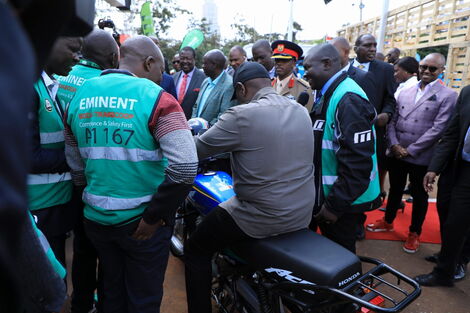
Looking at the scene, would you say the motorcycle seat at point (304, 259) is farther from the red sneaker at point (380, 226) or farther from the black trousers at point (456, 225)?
the red sneaker at point (380, 226)

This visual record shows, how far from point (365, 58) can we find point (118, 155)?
3699mm

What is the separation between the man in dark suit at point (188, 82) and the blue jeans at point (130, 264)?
11.9 ft

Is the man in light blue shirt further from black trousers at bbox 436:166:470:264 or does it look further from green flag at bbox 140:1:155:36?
green flag at bbox 140:1:155:36

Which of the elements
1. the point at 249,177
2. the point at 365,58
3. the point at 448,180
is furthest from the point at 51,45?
the point at 365,58

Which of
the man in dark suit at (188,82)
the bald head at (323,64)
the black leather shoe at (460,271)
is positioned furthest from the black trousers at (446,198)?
the man in dark suit at (188,82)

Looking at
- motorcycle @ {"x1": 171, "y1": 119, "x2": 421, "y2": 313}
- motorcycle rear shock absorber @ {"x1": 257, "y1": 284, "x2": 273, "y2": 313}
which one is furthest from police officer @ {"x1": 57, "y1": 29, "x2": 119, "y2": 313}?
motorcycle rear shock absorber @ {"x1": 257, "y1": 284, "x2": 273, "y2": 313}

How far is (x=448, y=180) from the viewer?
3.15 meters

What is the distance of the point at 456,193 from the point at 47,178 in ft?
10.4

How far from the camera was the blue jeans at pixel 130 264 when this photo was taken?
1836 millimetres

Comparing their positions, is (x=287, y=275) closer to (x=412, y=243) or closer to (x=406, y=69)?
(x=412, y=243)

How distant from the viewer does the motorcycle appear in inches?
61.6

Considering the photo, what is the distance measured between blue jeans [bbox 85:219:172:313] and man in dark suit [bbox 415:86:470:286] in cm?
247

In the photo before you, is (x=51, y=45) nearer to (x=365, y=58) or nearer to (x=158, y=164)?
(x=158, y=164)

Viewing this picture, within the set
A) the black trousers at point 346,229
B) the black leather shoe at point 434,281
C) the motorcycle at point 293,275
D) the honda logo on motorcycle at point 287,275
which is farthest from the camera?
the black leather shoe at point 434,281
